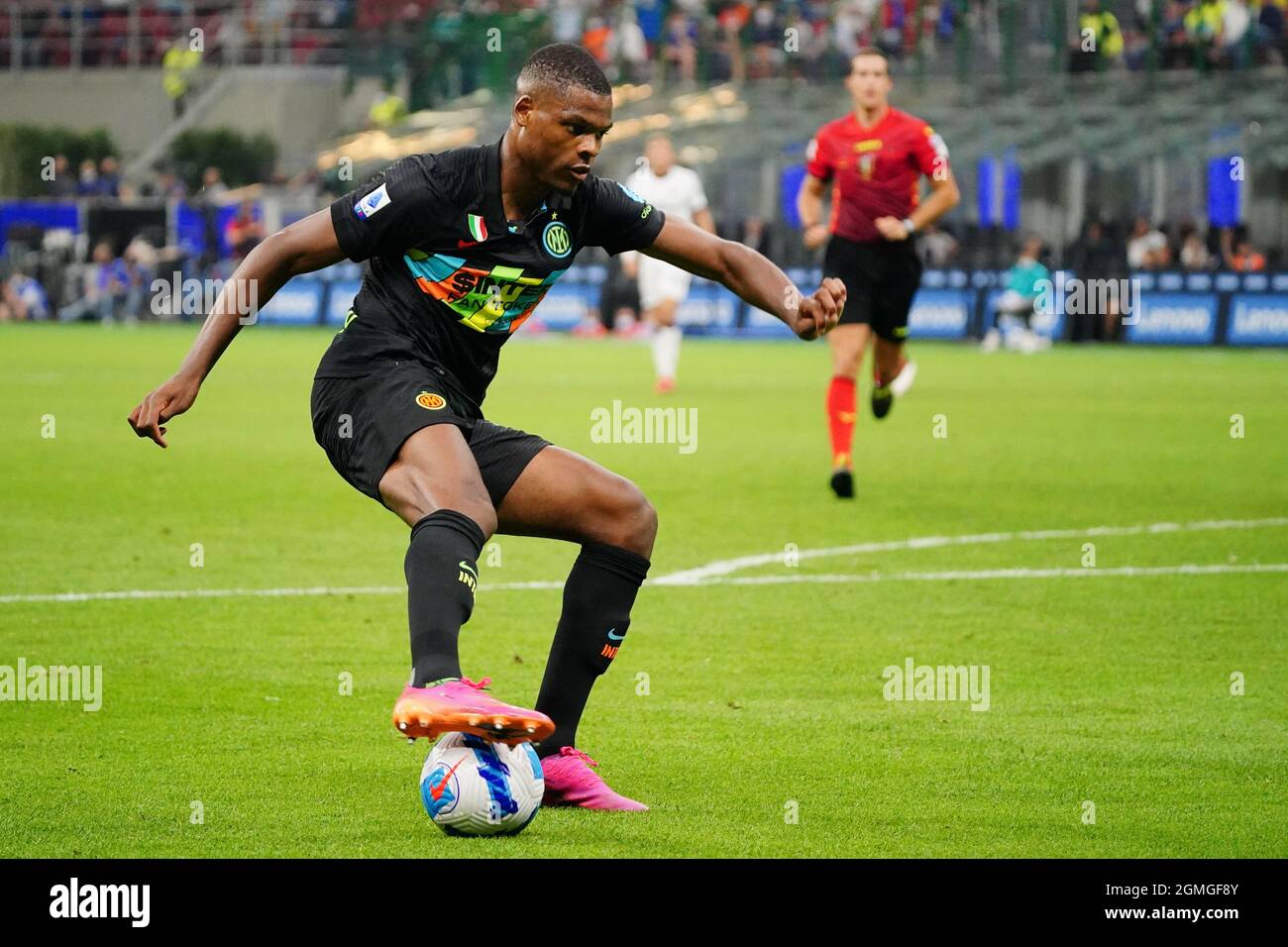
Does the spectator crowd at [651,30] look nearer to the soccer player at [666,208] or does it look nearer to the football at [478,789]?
the soccer player at [666,208]

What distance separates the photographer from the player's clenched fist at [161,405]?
16.7 ft

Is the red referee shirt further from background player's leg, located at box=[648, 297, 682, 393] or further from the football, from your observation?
the football

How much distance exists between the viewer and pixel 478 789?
4930 mm

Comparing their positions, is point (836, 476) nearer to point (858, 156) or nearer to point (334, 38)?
point (858, 156)

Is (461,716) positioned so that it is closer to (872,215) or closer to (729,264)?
(729,264)

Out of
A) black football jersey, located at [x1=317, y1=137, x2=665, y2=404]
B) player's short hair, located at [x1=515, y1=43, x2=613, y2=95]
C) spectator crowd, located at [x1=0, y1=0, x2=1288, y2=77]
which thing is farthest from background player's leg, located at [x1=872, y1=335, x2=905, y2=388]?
spectator crowd, located at [x1=0, y1=0, x2=1288, y2=77]

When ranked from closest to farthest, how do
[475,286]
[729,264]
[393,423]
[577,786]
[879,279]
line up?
[393,423] → [577,786] → [475,286] → [729,264] → [879,279]

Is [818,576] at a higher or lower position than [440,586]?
lower

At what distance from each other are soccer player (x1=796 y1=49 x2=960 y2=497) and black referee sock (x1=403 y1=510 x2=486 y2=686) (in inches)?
303

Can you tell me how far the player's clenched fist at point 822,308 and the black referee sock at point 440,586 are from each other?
116 centimetres

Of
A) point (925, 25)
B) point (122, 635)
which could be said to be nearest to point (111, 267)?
point (925, 25)

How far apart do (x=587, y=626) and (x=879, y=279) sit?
25.3 feet

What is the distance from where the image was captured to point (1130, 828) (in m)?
5.08

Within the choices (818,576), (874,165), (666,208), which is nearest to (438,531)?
(818,576)
